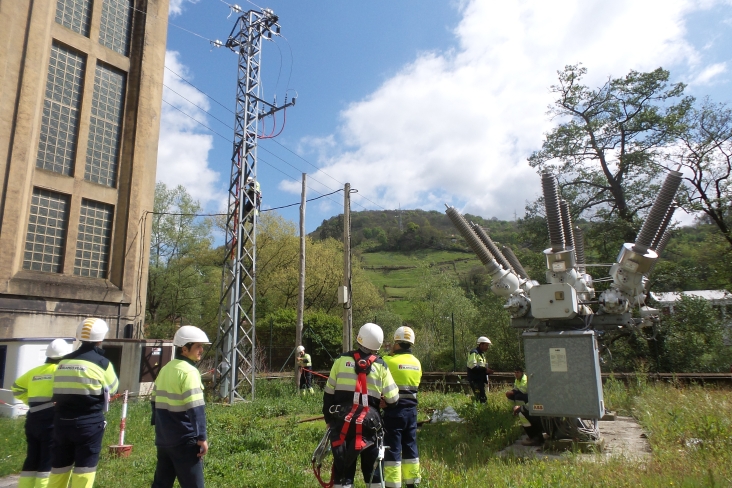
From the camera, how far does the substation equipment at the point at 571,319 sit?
7.43 metres

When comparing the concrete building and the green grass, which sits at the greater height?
the concrete building

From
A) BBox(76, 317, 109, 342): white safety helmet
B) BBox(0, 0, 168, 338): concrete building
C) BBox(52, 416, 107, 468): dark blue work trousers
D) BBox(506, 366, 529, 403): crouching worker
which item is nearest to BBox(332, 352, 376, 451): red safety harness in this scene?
BBox(52, 416, 107, 468): dark blue work trousers

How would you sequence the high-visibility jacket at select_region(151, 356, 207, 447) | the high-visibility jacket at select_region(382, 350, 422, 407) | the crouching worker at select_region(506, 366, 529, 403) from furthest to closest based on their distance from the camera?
the crouching worker at select_region(506, 366, 529, 403)
the high-visibility jacket at select_region(382, 350, 422, 407)
the high-visibility jacket at select_region(151, 356, 207, 447)

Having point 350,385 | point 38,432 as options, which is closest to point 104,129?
point 38,432

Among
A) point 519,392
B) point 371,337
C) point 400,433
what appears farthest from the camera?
point 519,392

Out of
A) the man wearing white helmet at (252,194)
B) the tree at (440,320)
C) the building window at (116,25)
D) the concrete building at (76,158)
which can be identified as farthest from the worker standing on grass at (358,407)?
the building window at (116,25)

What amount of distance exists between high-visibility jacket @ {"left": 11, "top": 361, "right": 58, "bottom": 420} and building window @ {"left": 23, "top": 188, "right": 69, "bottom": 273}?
46.2 feet

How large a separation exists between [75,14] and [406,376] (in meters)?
21.7

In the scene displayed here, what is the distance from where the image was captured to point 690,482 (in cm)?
483

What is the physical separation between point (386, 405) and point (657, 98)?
2153cm

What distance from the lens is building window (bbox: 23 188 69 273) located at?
58.6ft

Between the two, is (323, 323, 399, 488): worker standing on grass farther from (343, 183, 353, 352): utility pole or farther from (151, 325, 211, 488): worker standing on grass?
(343, 183, 353, 352): utility pole

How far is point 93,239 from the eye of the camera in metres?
19.8

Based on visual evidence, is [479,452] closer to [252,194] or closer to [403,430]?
[403,430]
